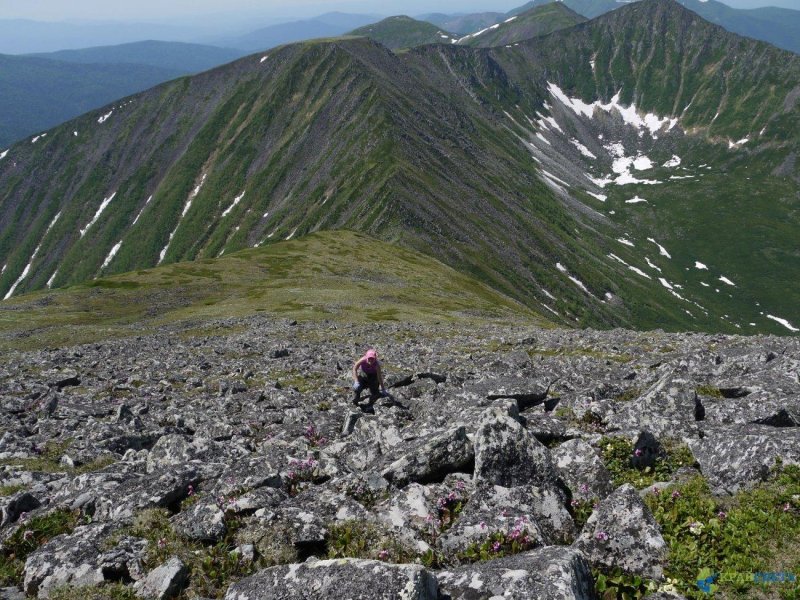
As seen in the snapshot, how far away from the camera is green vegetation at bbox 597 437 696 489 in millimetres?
11516

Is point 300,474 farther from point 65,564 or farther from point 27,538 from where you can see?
point 27,538

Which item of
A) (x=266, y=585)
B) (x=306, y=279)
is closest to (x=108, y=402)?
(x=266, y=585)

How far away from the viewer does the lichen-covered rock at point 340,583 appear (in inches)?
283

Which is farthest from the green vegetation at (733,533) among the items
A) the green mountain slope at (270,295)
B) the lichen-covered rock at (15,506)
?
the green mountain slope at (270,295)

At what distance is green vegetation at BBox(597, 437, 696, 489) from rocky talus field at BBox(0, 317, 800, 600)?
0.16 feet

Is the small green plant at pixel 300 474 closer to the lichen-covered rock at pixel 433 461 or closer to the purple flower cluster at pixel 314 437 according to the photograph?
the lichen-covered rock at pixel 433 461

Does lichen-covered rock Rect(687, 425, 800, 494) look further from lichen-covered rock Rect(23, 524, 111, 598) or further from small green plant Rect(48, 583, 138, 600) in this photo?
lichen-covered rock Rect(23, 524, 111, 598)

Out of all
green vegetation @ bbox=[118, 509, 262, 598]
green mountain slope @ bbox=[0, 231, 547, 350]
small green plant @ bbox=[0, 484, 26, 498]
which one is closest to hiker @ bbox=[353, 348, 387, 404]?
small green plant @ bbox=[0, 484, 26, 498]

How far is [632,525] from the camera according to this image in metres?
9.01

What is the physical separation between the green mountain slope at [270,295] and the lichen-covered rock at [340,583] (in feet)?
196

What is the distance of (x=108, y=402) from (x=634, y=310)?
7239 inches

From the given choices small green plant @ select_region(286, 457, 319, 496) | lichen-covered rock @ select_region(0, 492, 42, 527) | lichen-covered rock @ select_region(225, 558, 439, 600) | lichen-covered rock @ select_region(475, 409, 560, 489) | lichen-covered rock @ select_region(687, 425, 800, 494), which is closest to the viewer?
lichen-covered rock @ select_region(225, 558, 439, 600)

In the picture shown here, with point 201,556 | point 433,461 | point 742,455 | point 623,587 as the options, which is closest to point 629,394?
point 742,455

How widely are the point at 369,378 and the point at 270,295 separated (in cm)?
7185
